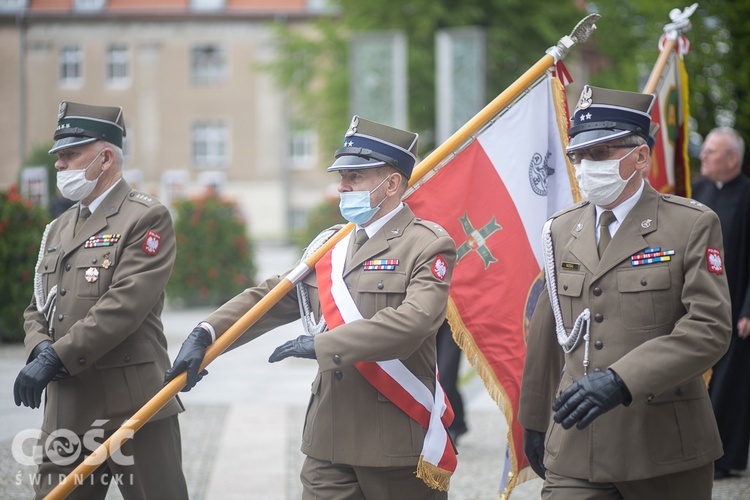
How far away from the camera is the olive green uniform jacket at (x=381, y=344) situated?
3.65m

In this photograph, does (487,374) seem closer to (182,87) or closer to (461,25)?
(461,25)

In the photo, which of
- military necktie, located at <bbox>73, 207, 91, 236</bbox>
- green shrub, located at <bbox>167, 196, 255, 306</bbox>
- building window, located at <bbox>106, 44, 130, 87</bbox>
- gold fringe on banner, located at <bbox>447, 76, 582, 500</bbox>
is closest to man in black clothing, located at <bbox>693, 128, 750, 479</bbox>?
gold fringe on banner, located at <bbox>447, 76, 582, 500</bbox>

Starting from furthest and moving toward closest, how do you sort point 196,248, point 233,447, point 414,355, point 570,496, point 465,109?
point 196,248 → point 465,109 → point 233,447 → point 414,355 → point 570,496

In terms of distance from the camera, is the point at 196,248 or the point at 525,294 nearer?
the point at 525,294

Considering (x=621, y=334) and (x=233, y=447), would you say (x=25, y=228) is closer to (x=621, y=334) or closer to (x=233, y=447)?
(x=233, y=447)

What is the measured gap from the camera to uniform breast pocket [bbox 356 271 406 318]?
12.8 feet

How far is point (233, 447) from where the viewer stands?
7.90m

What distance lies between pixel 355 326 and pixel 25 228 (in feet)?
34.0

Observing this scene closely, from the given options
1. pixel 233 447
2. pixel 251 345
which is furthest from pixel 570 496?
pixel 251 345

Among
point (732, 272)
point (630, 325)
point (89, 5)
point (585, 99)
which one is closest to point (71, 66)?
point (89, 5)

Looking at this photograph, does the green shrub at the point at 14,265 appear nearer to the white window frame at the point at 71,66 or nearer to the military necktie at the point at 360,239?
the military necktie at the point at 360,239

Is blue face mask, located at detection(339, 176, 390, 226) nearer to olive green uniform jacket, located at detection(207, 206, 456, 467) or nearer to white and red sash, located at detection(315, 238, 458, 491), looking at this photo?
olive green uniform jacket, located at detection(207, 206, 456, 467)

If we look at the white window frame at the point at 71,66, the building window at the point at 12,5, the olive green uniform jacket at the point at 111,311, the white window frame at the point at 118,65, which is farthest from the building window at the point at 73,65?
the olive green uniform jacket at the point at 111,311

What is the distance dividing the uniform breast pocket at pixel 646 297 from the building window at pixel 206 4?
151 ft
